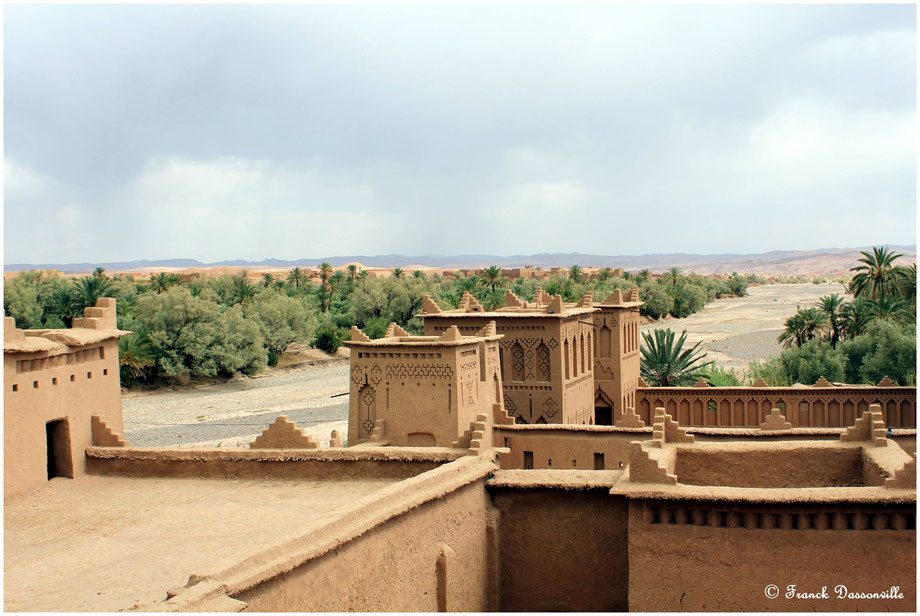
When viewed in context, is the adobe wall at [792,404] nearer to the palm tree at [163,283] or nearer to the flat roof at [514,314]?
the flat roof at [514,314]

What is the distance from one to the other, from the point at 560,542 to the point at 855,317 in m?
29.1

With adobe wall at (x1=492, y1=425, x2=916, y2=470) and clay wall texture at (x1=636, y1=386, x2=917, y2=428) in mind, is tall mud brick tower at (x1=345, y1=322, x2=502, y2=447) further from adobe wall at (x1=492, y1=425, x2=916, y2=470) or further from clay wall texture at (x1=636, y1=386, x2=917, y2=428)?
clay wall texture at (x1=636, y1=386, x2=917, y2=428)

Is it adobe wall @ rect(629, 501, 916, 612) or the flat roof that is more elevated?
the flat roof

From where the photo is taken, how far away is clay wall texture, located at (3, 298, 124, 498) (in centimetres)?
1194

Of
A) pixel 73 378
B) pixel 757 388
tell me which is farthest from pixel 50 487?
pixel 757 388

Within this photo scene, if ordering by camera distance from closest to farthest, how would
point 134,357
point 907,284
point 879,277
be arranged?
point 907,284
point 879,277
point 134,357

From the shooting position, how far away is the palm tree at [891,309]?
3456 centimetres

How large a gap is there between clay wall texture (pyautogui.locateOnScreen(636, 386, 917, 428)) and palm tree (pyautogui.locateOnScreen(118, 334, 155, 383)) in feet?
89.7

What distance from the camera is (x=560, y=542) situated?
11.8 meters

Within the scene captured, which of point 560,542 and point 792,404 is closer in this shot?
point 560,542

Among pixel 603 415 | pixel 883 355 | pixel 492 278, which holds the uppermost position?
pixel 492 278

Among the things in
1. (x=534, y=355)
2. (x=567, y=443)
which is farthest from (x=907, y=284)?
(x=567, y=443)

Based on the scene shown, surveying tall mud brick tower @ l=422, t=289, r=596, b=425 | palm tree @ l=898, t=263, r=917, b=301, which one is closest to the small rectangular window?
tall mud brick tower @ l=422, t=289, r=596, b=425

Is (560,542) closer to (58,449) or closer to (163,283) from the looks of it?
(58,449)
